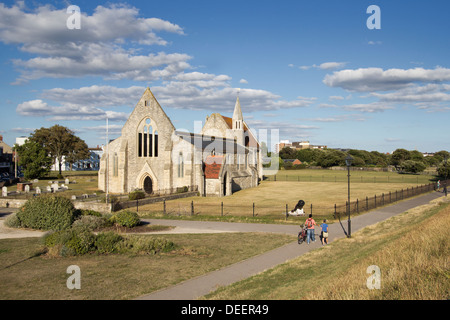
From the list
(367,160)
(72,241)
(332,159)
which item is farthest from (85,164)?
(367,160)

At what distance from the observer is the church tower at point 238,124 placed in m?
58.9

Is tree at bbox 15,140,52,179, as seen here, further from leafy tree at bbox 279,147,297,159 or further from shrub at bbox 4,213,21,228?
leafy tree at bbox 279,147,297,159

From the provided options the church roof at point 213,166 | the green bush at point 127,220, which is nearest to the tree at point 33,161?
the church roof at point 213,166

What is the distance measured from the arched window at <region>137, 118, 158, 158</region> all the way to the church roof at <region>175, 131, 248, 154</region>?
3447mm

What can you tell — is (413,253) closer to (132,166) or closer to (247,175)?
(132,166)

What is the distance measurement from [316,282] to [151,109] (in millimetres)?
40378

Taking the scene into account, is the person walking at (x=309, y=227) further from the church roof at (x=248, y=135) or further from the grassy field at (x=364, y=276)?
the church roof at (x=248, y=135)

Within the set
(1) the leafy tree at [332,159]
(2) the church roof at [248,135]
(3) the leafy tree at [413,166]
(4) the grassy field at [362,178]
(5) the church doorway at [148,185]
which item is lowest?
(4) the grassy field at [362,178]

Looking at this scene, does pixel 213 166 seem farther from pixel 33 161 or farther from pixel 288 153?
pixel 288 153

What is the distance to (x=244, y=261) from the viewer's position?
14.5m

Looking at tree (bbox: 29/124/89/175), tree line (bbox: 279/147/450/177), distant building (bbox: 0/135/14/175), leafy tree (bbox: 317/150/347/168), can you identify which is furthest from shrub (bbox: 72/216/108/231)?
leafy tree (bbox: 317/150/347/168)

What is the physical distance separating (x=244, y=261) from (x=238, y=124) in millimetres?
46308

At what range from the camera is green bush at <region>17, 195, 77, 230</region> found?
22812 mm

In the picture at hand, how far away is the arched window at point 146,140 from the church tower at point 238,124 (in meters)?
16.9
